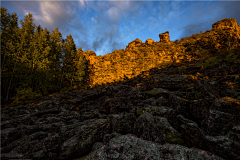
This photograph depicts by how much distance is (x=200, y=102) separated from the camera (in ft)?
16.2

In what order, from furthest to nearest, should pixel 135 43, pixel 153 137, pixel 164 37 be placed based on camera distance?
→ 1. pixel 164 37
2. pixel 135 43
3. pixel 153 137

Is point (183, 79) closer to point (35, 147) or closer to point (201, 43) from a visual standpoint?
point (35, 147)

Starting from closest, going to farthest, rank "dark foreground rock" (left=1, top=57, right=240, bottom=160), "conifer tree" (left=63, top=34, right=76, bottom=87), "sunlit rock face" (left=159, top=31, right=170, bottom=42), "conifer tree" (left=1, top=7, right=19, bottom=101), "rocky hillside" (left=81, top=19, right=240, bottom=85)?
1. "dark foreground rock" (left=1, top=57, right=240, bottom=160)
2. "conifer tree" (left=1, top=7, right=19, bottom=101)
3. "rocky hillside" (left=81, top=19, right=240, bottom=85)
4. "conifer tree" (left=63, top=34, right=76, bottom=87)
5. "sunlit rock face" (left=159, top=31, right=170, bottom=42)

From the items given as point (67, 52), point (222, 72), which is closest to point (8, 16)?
point (67, 52)

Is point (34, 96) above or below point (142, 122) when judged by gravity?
above

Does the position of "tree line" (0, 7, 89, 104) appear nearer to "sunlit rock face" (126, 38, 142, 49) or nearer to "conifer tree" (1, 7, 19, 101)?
"conifer tree" (1, 7, 19, 101)

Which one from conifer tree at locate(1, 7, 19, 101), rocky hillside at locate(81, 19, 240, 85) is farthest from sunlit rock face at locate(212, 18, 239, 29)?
conifer tree at locate(1, 7, 19, 101)

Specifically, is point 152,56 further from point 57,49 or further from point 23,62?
point 23,62

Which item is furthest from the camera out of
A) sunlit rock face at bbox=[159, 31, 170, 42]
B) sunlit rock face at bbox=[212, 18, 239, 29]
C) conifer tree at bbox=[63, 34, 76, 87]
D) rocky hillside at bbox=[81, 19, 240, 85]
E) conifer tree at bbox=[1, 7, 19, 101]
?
sunlit rock face at bbox=[159, 31, 170, 42]

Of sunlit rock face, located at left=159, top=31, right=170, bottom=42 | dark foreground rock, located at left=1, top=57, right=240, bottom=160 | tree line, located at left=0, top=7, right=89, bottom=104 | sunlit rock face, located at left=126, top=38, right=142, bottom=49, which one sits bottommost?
dark foreground rock, located at left=1, top=57, right=240, bottom=160

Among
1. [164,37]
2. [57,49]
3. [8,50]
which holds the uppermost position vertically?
[164,37]

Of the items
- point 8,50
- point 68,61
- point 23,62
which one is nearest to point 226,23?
point 68,61

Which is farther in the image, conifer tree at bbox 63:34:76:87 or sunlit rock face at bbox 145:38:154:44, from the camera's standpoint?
sunlit rock face at bbox 145:38:154:44

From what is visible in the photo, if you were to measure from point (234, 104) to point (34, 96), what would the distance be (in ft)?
99.2
